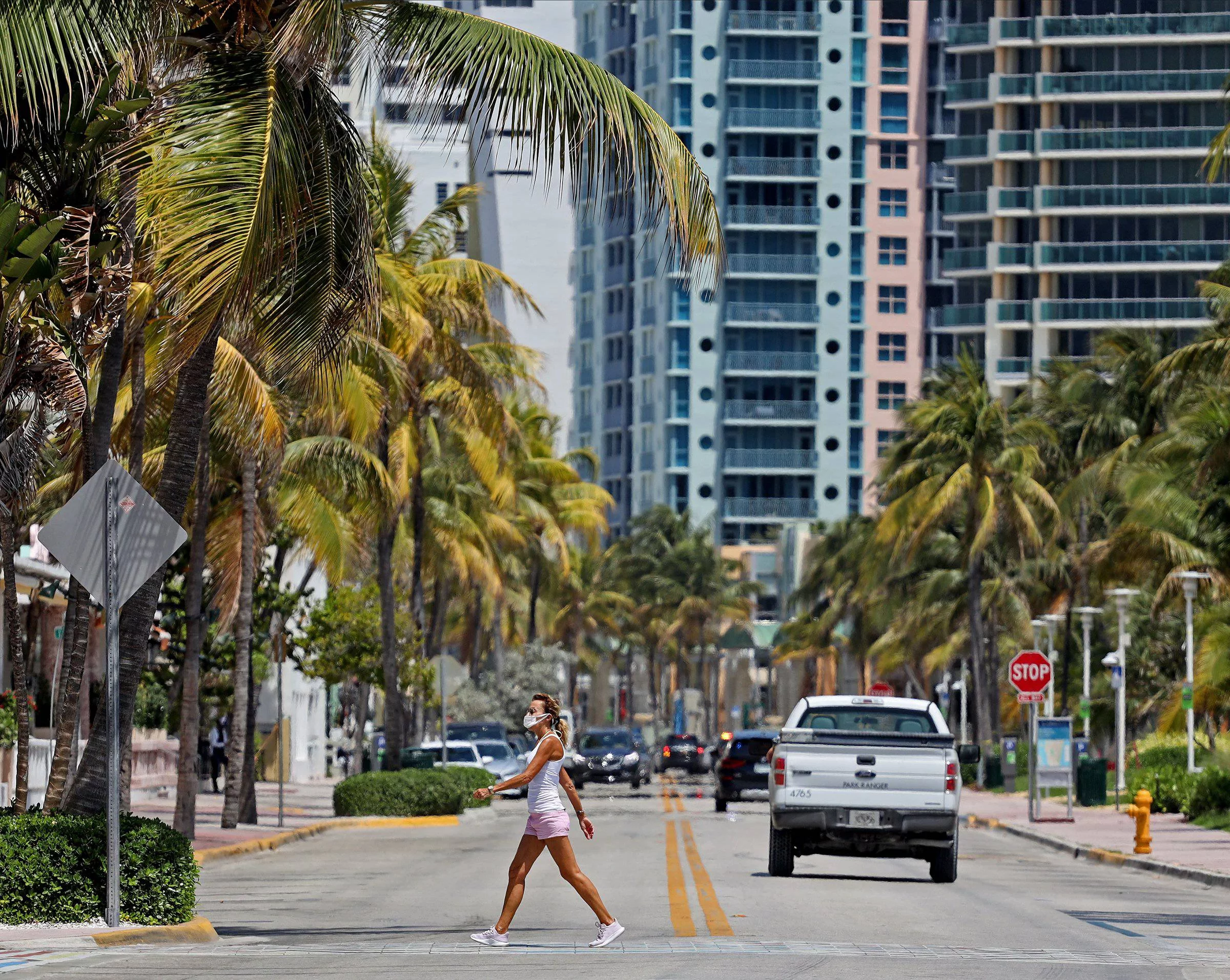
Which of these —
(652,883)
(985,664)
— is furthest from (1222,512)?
(985,664)

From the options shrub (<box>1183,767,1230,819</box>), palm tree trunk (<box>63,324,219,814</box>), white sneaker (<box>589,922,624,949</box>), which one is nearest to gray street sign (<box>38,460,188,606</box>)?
palm tree trunk (<box>63,324,219,814</box>)

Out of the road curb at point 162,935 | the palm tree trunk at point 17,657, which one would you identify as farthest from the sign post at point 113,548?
the palm tree trunk at point 17,657

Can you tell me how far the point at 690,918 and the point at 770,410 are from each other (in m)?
103

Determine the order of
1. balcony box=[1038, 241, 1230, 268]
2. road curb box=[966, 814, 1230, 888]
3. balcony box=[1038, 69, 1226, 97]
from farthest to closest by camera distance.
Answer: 1. balcony box=[1038, 241, 1230, 268]
2. balcony box=[1038, 69, 1226, 97]
3. road curb box=[966, 814, 1230, 888]

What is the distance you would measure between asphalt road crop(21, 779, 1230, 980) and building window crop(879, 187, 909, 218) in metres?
93.3

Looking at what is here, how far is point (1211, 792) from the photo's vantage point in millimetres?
34250

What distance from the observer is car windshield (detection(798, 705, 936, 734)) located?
22.9 m

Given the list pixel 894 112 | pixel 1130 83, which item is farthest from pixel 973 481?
pixel 894 112

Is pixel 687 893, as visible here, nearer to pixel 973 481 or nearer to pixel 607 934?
pixel 607 934

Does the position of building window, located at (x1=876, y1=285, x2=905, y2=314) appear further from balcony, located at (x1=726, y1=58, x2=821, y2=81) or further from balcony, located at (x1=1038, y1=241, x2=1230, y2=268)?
balcony, located at (x1=1038, y1=241, x2=1230, y2=268)

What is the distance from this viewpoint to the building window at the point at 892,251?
394ft

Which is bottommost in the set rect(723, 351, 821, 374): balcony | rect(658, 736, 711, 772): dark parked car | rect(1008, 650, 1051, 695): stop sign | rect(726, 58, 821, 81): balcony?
rect(658, 736, 711, 772): dark parked car

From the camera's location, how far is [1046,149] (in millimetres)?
95500

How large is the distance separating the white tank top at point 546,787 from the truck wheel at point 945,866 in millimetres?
8452
